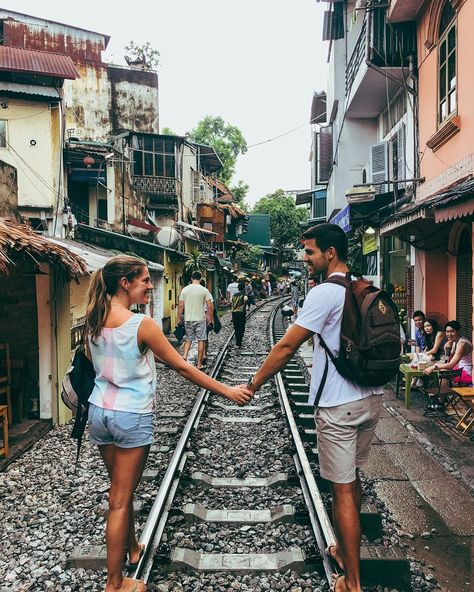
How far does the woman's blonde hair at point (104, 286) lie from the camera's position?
3242mm

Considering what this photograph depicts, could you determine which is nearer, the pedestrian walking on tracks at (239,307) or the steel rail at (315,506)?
the steel rail at (315,506)

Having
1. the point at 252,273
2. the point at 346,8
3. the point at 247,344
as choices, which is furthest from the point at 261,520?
the point at 252,273

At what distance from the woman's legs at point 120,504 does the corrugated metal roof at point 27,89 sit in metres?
15.6

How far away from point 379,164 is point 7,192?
1027 cm

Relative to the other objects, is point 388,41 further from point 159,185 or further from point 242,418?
point 159,185

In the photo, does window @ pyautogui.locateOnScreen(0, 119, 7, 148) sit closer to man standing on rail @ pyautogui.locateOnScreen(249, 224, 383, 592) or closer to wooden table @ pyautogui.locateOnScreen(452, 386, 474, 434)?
wooden table @ pyautogui.locateOnScreen(452, 386, 474, 434)

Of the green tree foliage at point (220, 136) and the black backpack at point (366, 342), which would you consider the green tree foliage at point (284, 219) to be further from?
the black backpack at point (366, 342)

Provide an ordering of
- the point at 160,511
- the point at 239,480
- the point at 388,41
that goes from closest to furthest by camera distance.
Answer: the point at 160,511 → the point at 239,480 → the point at 388,41

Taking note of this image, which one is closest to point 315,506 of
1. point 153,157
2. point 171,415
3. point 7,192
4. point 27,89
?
point 171,415

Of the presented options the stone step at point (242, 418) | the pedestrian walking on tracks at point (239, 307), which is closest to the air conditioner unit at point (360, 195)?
the pedestrian walking on tracks at point (239, 307)

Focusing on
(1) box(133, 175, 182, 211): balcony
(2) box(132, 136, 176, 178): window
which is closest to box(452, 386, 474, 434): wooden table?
(1) box(133, 175, 182, 211): balcony

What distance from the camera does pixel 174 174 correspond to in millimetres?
26531

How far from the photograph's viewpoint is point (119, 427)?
10.4ft

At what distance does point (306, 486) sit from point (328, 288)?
2369mm
